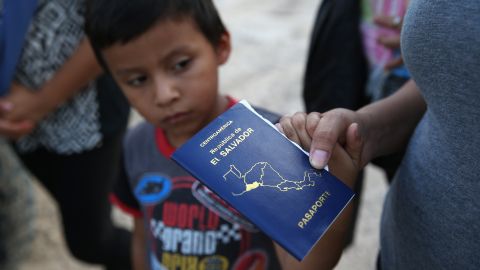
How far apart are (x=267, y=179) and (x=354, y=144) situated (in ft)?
0.55

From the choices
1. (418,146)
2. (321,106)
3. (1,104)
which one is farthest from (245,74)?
(418,146)

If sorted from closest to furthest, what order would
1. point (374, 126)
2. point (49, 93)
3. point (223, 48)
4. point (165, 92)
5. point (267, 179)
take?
point (267, 179)
point (374, 126)
point (165, 92)
point (223, 48)
point (49, 93)

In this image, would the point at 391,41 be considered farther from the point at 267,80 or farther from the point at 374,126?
the point at 267,80

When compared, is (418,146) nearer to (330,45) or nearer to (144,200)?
(144,200)

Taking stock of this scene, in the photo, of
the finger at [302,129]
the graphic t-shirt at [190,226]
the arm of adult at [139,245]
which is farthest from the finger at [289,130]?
the arm of adult at [139,245]

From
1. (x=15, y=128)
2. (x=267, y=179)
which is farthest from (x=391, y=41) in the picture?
(x=15, y=128)

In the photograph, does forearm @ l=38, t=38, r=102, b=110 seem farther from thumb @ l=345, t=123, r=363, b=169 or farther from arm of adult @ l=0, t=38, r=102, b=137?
Result: thumb @ l=345, t=123, r=363, b=169

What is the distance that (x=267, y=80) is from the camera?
3768mm

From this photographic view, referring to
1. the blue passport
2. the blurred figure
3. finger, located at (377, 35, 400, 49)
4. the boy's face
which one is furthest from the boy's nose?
finger, located at (377, 35, 400, 49)

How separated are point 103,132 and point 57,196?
1.13 ft

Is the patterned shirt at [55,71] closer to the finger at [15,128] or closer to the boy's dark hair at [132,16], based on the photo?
the finger at [15,128]

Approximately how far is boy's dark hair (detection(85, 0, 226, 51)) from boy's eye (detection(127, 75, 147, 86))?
0.28 ft

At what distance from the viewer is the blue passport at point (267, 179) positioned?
62 centimetres

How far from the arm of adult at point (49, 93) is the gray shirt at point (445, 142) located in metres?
0.99
